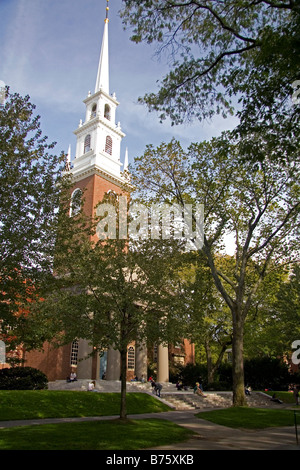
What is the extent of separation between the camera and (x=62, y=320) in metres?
14.9

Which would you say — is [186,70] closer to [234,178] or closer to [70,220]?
[70,220]

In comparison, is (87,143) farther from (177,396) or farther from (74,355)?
(177,396)

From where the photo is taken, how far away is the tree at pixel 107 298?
48.1 ft

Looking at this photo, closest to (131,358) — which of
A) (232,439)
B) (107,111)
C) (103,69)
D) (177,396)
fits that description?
(177,396)

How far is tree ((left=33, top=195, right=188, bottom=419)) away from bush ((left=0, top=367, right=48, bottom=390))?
8968 millimetres

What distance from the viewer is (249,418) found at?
55.8 ft

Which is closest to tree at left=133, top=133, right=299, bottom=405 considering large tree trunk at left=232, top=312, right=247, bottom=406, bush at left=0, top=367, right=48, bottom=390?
large tree trunk at left=232, top=312, right=247, bottom=406

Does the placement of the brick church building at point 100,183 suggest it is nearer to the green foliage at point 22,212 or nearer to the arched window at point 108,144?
the arched window at point 108,144

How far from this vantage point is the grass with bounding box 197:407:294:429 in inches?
623

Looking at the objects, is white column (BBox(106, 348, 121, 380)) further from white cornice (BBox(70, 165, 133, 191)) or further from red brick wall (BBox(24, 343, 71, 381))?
white cornice (BBox(70, 165, 133, 191))

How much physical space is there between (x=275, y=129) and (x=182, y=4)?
4.65 meters

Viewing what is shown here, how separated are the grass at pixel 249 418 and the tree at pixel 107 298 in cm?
435

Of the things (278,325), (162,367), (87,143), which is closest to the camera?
(162,367)

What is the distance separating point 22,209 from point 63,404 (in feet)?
→ 37.7
